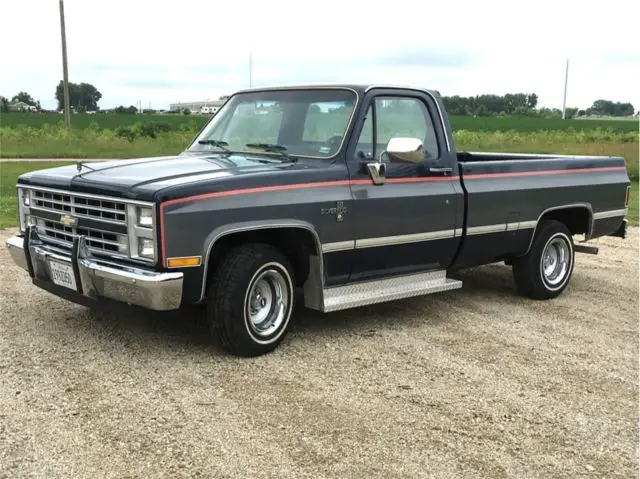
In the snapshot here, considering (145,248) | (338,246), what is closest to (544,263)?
(338,246)

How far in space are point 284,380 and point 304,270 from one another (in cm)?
107

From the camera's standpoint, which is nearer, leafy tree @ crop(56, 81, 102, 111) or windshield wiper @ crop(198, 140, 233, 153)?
windshield wiper @ crop(198, 140, 233, 153)

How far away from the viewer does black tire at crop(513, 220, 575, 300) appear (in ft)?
24.3

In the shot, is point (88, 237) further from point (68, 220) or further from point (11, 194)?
point (11, 194)

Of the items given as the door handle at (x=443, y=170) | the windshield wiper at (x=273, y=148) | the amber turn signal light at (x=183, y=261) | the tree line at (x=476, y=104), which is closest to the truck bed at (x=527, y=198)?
the door handle at (x=443, y=170)

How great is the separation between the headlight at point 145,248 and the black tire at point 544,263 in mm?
4102

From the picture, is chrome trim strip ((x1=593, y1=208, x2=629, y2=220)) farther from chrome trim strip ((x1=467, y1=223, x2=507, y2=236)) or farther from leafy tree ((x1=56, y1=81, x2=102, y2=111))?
leafy tree ((x1=56, y1=81, x2=102, y2=111))

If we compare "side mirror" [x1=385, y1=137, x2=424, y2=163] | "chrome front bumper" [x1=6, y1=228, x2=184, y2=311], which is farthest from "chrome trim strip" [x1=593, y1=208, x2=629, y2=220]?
"chrome front bumper" [x1=6, y1=228, x2=184, y2=311]

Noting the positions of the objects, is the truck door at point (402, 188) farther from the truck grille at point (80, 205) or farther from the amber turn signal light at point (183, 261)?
the truck grille at point (80, 205)

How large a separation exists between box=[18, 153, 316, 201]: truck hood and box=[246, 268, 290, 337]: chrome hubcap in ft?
2.59

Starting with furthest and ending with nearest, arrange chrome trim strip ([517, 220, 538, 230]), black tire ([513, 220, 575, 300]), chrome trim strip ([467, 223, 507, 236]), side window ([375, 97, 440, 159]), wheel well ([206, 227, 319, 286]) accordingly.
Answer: black tire ([513, 220, 575, 300]) → chrome trim strip ([517, 220, 538, 230]) → chrome trim strip ([467, 223, 507, 236]) → side window ([375, 97, 440, 159]) → wheel well ([206, 227, 319, 286])

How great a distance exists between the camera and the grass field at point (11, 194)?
11683 millimetres

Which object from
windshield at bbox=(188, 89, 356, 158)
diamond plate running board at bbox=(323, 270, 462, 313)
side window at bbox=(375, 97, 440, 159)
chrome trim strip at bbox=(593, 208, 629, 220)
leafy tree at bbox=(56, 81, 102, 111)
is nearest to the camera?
diamond plate running board at bbox=(323, 270, 462, 313)

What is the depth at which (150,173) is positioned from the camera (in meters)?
5.15
